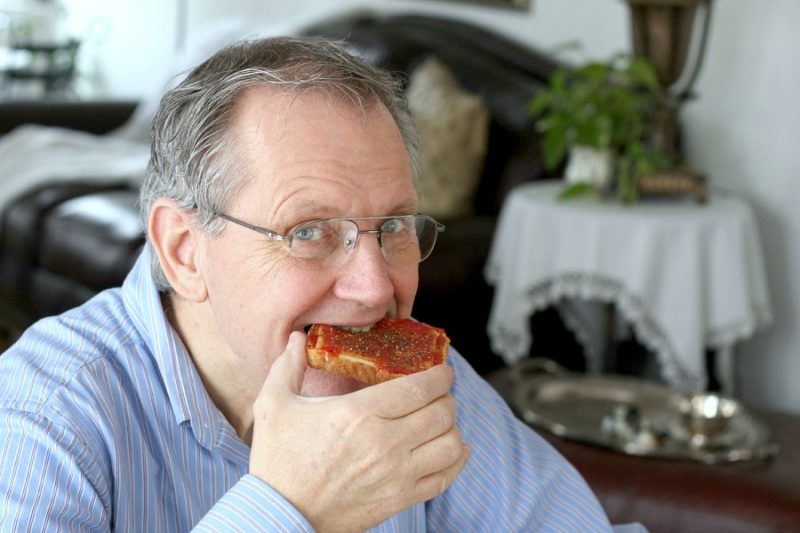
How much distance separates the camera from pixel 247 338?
1.29 metres

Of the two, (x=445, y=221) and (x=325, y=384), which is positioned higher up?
(x=325, y=384)

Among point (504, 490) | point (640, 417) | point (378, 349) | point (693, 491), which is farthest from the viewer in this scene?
point (640, 417)

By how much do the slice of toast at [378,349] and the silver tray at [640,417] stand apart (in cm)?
101

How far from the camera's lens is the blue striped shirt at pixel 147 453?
3.73 ft

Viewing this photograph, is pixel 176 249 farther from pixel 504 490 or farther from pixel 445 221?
pixel 445 221

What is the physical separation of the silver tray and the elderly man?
3.23 ft

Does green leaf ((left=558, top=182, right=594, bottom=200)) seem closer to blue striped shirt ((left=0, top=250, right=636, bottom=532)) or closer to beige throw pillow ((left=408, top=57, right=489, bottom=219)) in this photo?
beige throw pillow ((left=408, top=57, right=489, bottom=219))

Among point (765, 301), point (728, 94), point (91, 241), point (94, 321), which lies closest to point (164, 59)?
point (91, 241)

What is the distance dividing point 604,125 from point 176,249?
235 cm

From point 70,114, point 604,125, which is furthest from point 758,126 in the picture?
point 70,114

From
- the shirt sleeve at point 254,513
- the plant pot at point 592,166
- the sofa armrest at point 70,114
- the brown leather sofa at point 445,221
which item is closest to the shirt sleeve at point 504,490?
the shirt sleeve at point 254,513

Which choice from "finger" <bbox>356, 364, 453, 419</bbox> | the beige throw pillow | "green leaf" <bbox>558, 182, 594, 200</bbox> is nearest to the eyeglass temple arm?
"finger" <bbox>356, 364, 453, 419</bbox>

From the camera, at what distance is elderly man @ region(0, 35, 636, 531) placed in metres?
1.10

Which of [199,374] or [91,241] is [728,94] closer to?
[91,241]
